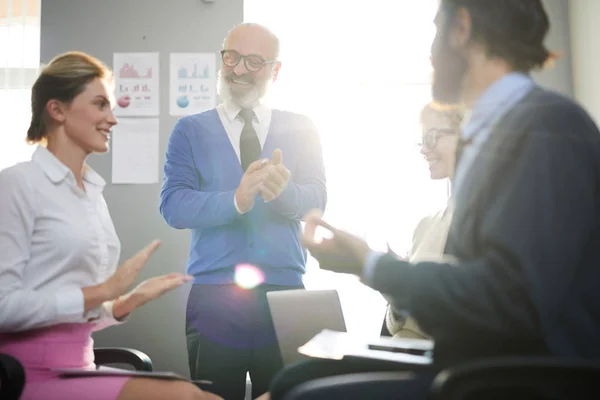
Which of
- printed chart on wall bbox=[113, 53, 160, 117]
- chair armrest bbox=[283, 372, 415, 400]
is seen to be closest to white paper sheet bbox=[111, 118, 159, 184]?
printed chart on wall bbox=[113, 53, 160, 117]

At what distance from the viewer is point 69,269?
165cm

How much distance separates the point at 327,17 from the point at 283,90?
20.9 inches

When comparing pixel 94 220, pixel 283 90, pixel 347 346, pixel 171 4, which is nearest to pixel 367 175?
pixel 283 90

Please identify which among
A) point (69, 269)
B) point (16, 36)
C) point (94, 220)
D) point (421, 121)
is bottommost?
point (69, 269)

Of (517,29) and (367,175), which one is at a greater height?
(517,29)

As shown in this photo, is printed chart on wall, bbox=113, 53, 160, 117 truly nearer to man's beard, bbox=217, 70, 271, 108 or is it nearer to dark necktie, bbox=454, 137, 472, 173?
man's beard, bbox=217, 70, 271, 108

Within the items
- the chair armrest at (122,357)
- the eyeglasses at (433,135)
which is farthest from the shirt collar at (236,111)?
the chair armrest at (122,357)

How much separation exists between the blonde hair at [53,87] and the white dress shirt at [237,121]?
0.56m

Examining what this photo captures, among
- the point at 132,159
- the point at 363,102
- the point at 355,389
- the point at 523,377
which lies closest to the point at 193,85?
the point at 132,159

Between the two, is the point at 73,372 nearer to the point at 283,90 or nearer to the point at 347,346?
the point at 347,346

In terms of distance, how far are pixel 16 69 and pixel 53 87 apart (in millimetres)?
2177

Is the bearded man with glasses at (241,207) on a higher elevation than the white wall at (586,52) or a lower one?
lower

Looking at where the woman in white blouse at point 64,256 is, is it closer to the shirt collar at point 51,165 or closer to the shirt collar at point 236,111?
the shirt collar at point 51,165

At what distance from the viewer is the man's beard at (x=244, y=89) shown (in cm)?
227
